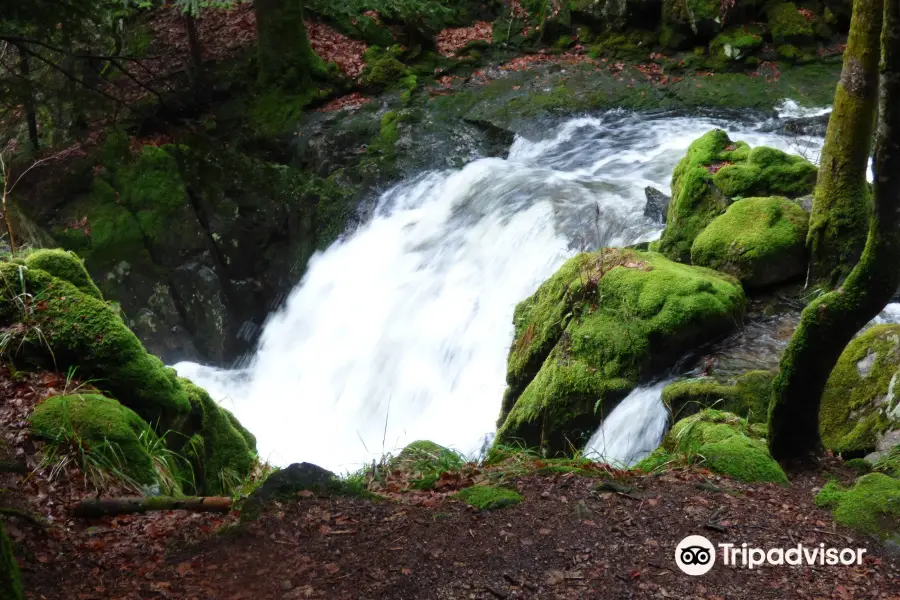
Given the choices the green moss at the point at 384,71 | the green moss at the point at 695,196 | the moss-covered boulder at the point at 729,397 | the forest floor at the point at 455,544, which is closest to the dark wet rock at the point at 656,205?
the green moss at the point at 695,196

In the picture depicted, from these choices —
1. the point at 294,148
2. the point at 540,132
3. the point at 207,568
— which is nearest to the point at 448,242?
the point at 540,132

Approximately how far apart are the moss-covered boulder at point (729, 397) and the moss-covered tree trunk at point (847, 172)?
174cm

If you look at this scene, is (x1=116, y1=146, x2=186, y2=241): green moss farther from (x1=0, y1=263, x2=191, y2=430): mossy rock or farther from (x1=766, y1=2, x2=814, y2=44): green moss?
(x1=766, y1=2, x2=814, y2=44): green moss

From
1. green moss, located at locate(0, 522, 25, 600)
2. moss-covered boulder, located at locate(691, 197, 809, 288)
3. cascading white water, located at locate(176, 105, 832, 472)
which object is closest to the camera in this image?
green moss, located at locate(0, 522, 25, 600)

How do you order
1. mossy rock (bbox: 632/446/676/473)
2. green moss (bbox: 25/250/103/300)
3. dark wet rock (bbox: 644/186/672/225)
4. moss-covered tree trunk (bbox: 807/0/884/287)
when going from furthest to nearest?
dark wet rock (bbox: 644/186/672/225)
moss-covered tree trunk (bbox: 807/0/884/287)
green moss (bbox: 25/250/103/300)
mossy rock (bbox: 632/446/676/473)

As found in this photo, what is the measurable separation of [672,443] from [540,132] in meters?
9.98

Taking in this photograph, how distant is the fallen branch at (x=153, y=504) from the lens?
4.50m

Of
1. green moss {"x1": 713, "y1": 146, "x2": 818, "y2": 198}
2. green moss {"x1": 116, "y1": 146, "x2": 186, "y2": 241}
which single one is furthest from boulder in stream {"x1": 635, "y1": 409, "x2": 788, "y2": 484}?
green moss {"x1": 116, "y1": 146, "x2": 186, "y2": 241}

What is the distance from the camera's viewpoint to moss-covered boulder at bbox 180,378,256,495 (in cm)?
639

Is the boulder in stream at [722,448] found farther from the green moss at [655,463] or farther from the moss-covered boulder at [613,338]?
the moss-covered boulder at [613,338]

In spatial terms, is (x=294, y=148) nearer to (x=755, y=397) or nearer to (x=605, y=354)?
(x=605, y=354)

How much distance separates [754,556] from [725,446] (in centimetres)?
138

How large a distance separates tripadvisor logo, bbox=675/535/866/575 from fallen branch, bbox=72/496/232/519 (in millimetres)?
2605

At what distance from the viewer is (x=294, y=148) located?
1504cm
